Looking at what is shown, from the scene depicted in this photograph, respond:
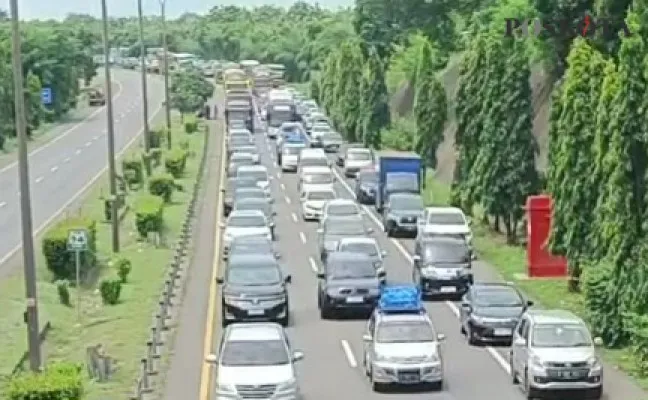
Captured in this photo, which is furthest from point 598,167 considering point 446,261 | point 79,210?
point 79,210

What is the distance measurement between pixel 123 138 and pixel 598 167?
73785 mm

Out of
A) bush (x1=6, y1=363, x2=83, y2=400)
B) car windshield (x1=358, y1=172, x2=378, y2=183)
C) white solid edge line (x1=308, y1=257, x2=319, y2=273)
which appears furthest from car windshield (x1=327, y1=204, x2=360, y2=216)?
bush (x1=6, y1=363, x2=83, y2=400)

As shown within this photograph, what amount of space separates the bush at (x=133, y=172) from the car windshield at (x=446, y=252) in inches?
1336

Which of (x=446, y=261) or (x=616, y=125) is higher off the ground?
(x=616, y=125)

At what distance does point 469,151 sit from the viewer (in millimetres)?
54375

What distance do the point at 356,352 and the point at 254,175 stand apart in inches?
1274

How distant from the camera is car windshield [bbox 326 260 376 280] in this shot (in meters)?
38.7

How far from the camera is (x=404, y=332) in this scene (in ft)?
97.9

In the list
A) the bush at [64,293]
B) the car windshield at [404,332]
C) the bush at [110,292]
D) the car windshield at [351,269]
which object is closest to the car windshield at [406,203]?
the car windshield at [351,269]

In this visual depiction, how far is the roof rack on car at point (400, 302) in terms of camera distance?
32.4 m

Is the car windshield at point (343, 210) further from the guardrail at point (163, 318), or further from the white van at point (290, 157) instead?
the white van at point (290, 157)

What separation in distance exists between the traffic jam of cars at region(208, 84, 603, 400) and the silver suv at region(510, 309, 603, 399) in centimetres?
3

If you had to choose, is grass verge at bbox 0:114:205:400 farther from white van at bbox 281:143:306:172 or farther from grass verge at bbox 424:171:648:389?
white van at bbox 281:143:306:172

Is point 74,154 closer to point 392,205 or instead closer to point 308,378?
point 392,205
